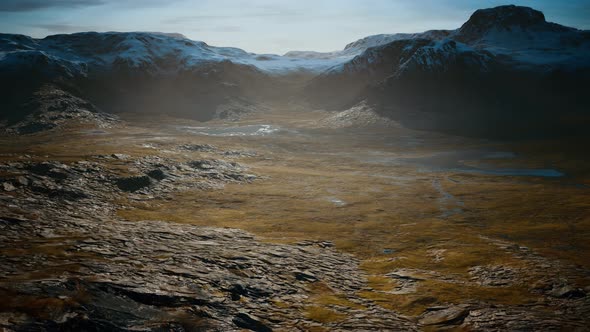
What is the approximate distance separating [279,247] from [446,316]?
857 inches

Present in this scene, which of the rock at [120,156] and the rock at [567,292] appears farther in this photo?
the rock at [120,156]

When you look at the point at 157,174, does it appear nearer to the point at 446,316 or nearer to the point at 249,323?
the point at 249,323

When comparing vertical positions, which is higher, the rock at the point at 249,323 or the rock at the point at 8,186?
the rock at the point at 8,186

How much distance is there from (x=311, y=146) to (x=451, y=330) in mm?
147236

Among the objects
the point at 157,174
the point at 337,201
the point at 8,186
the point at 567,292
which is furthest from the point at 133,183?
the point at 567,292

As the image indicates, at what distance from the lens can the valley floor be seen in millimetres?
29094

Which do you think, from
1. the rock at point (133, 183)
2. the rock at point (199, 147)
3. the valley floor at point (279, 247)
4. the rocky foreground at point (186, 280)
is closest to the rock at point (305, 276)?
the rocky foreground at point (186, 280)

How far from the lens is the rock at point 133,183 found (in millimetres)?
77312

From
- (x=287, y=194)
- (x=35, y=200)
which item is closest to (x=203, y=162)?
(x=287, y=194)

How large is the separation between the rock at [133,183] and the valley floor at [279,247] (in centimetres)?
38

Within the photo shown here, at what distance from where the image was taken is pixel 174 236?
160ft

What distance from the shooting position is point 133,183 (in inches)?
3137

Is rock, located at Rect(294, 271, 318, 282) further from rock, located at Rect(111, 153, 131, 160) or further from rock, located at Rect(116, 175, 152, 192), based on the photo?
rock, located at Rect(111, 153, 131, 160)

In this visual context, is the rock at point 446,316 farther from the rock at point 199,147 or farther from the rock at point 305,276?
the rock at point 199,147
